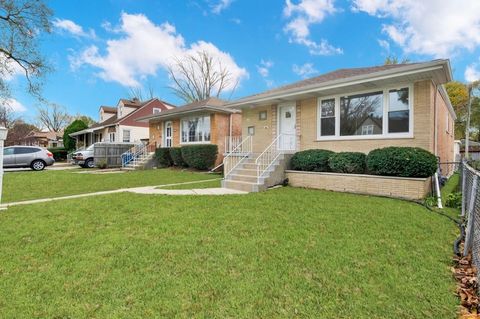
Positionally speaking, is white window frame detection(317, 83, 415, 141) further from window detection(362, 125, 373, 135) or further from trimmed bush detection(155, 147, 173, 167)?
trimmed bush detection(155, 147, 173, 167)

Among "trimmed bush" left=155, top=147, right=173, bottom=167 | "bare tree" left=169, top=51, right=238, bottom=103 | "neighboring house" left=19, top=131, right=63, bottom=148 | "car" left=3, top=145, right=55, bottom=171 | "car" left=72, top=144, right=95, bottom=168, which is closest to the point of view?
"car" left=3, top=145, right=55, bottom=171

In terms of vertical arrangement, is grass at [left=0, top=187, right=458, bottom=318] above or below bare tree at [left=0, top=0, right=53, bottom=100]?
below

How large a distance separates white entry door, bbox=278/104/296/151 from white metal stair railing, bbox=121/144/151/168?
1133 cm

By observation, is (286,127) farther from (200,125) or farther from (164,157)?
(164,157)

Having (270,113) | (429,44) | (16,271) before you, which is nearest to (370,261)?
(16,271)

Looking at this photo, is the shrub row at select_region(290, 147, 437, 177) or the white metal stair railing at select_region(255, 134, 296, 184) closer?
the shrub row at select_region(290, 147, 437, 177)

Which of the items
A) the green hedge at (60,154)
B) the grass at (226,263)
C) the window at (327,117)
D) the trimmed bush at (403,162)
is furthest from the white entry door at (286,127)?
the green hedge at (60,154)

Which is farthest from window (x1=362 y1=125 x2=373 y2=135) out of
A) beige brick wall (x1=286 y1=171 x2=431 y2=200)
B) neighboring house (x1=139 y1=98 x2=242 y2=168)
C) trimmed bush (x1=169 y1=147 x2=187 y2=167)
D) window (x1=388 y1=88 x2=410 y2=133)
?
trimmed bush (x1=169 y1=147 x2=187 y2=167)

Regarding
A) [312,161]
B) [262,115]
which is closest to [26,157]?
[262,115]

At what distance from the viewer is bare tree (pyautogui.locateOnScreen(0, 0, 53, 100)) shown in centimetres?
1725

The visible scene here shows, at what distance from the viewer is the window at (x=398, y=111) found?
824 cm

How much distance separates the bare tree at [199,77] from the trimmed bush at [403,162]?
29215 millimetres

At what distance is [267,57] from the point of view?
88.7 ft

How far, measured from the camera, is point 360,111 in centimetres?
918
